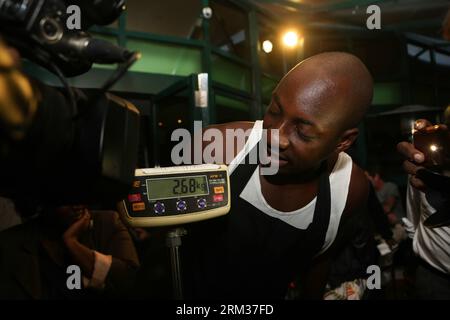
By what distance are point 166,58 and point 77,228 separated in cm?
337

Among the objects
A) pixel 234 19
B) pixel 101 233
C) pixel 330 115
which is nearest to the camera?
pixel 330 115

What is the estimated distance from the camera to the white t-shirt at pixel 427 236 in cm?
111

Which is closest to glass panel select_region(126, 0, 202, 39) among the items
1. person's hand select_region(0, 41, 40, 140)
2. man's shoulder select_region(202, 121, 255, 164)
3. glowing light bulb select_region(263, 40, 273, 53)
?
glowing light bulb select_region(263, 40, 273, 53)

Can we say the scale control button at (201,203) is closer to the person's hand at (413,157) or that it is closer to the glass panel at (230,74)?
the person's hand at (413,157)

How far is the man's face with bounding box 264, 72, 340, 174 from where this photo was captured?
1074 mm

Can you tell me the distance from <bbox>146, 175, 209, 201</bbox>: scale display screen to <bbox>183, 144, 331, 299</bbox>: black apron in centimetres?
28

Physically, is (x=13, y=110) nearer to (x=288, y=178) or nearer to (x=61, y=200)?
(x=61, y=200)

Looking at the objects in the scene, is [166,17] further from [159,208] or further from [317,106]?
[159,208]

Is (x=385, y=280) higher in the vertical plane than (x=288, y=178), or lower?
lower
